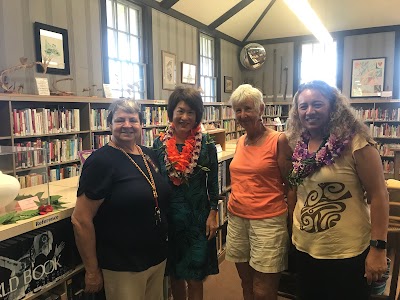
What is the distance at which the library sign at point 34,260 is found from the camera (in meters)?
1.31

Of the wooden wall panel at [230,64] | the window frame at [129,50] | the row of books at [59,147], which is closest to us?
the row of books at [59,147]

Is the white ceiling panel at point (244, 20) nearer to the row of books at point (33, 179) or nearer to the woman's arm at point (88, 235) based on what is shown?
the row of books at point (33, 179)

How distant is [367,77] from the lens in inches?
319

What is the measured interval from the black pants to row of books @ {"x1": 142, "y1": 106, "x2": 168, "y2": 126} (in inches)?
171

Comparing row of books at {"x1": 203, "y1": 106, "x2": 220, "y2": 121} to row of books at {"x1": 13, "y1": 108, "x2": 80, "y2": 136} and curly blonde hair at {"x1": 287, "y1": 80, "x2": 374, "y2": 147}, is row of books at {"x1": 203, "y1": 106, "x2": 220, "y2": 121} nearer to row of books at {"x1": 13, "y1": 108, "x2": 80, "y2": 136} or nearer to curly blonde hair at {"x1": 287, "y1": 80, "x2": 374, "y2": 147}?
row of books at {"x1": 13, "y1": 108, "x2": 80, "y2": 136}

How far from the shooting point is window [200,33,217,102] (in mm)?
7961

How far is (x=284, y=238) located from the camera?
71.2 inches

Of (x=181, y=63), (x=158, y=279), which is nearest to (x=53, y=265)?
(x=158, y=279)

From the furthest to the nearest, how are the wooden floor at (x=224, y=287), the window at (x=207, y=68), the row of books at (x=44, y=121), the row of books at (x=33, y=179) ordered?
the window at (x=207, y=68)
the row of books at (x=44, y=121)
the wooden floor at (x=224, y=287)
the row of books at (x=33, y=179)

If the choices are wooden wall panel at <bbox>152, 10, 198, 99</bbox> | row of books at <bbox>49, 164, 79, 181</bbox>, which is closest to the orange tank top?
row of books at <bbox>49, 164, 79, 181</bbox>

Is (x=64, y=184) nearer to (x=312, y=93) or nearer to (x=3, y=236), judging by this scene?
(x=3, y=236)

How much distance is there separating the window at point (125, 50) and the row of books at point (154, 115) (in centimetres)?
40

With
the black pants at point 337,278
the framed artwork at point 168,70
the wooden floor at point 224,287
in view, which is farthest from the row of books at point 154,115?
the black pants at point 337,278

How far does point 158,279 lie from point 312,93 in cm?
115
